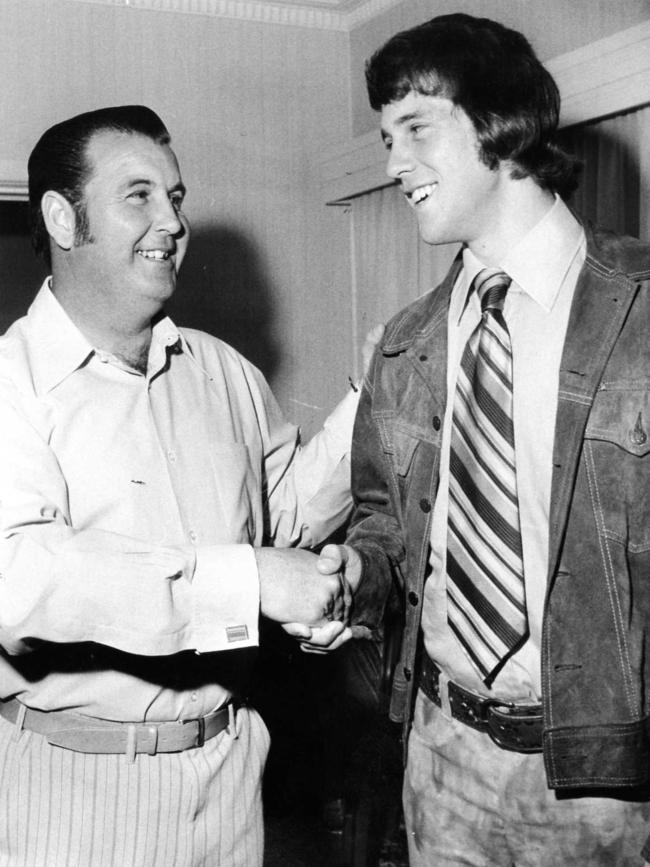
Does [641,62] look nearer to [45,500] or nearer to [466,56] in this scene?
[466,56]

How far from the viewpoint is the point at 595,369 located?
1720 mm

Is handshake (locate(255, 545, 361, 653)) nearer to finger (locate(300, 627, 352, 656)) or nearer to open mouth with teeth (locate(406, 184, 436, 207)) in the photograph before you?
finger (locate(300, 627, 352, 656))

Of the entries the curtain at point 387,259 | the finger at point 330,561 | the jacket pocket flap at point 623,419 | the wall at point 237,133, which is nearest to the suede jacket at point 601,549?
the jacket pocket flap at point 623,419

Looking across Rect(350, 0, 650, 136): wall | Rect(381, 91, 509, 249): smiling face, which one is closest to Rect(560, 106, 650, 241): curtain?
Rect(350, 0, 650, 136): wall

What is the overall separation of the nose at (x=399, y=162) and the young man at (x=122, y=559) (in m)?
0.51

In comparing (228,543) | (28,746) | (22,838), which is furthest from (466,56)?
(22,838)

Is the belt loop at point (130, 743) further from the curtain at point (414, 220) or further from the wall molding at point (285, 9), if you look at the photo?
the wall molding at point (285, 9)

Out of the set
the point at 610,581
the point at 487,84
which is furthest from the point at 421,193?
the point at 610,581

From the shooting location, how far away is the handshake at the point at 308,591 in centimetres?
190

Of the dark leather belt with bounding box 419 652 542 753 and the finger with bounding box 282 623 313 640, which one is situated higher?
the finger with bounding box 282 623 313 640

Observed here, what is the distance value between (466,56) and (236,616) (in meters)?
1.25

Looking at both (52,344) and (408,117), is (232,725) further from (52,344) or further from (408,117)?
(408,117)

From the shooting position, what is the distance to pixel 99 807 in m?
1.92

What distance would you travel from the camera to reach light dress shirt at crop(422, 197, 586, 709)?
180cm
